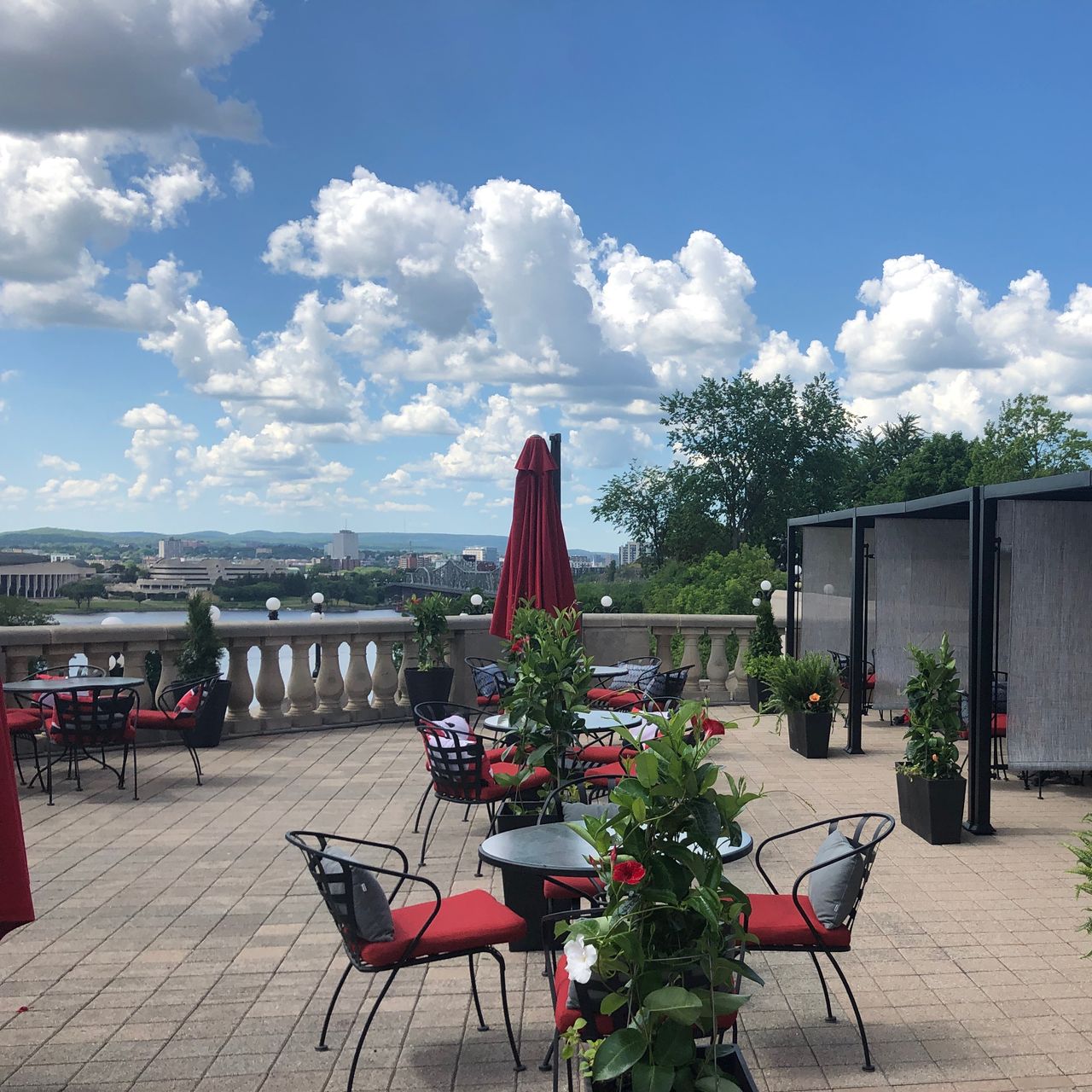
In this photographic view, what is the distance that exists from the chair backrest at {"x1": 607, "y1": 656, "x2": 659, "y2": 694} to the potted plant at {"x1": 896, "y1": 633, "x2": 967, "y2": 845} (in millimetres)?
2757

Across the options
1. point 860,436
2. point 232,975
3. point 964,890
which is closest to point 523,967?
point 232,975

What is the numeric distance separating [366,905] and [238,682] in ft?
25.7

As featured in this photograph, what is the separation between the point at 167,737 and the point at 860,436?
4566cm

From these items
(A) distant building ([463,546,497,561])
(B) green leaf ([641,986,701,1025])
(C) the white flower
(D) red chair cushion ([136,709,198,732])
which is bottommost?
(D) red chair cushion ([136,709,198,732])

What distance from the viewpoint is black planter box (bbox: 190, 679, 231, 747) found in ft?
33.0

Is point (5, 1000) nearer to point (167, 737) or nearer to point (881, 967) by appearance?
point (881, 967)

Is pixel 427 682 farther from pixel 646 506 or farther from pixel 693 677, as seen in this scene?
pixel 646 506

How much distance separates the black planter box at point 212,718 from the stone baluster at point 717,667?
20.2 ft

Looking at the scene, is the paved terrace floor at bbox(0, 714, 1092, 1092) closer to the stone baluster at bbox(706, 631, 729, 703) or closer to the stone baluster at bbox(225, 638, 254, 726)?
the stone baluster at bbox(225, 638, 254, 726)

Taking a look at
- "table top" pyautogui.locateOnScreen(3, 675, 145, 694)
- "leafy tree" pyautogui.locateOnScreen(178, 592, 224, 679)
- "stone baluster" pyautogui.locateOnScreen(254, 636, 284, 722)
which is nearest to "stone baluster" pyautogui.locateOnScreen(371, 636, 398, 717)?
"stone baluster" pyautogui.locateOnScreen(254, 636, 284, 722)

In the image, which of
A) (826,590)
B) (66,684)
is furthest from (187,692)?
(826,590)

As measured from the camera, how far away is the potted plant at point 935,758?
282 inches

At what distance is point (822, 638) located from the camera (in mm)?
12672

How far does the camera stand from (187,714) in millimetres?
9492
